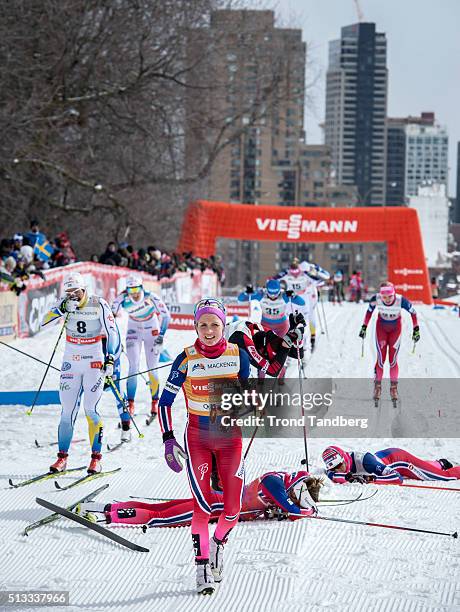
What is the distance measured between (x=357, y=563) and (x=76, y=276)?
466 centimetres

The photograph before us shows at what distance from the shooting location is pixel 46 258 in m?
20.7

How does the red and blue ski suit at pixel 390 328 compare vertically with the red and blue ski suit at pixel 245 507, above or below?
above

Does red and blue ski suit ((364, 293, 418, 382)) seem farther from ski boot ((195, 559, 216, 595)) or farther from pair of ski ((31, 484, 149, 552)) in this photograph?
ski boot ((195, 559, 216, 595))

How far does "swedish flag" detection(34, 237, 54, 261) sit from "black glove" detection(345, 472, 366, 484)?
13.3m

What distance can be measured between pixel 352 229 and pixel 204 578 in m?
34.6

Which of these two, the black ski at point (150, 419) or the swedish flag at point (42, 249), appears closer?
the black ski at point (150, 419)

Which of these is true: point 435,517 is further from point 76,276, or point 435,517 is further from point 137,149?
point 137,149

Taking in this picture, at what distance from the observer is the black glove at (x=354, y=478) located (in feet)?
27.5

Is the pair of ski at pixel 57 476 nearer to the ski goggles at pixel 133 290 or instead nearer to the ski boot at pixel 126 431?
the ski boot at pixel 126 431

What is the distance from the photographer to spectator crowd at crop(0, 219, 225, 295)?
17.5 metres

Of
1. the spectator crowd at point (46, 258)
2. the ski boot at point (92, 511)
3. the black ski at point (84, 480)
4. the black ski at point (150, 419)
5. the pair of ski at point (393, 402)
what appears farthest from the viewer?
the spectator crowd at point (46, 258)

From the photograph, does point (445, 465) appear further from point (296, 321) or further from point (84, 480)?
point (84, 480)

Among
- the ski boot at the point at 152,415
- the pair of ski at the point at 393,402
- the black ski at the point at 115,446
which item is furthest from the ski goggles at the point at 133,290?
the pair of ski at the point at 393,402

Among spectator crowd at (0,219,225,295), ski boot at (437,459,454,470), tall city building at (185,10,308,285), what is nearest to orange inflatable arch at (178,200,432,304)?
tall city building at (185,10,308,285)
